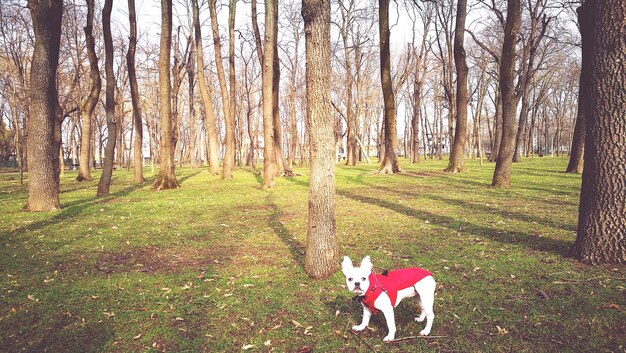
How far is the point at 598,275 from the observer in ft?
15.2

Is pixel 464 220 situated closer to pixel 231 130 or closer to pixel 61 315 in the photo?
pixel 61 315

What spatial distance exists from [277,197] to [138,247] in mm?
7137

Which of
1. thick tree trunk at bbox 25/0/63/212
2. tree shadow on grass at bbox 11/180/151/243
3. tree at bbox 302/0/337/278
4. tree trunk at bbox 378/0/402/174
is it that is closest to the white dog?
tree at bbox 302/0/337/278

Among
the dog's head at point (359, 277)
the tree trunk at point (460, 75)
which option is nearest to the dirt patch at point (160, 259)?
the dog's head at point (359, 277)

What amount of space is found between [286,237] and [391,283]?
14.9ft

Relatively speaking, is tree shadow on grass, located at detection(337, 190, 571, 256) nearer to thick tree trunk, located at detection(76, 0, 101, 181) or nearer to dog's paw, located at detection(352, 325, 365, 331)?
dog's paw, located at detection(352, 325, 365, 331)

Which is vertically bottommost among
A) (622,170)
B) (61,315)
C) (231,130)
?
(61,315)

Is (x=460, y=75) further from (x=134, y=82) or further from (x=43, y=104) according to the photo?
(x=43, y=104)

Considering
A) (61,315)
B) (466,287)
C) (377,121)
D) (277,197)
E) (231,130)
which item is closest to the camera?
(61,315)

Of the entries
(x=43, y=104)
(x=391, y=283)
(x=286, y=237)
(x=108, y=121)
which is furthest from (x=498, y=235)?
(x=108, y=121)

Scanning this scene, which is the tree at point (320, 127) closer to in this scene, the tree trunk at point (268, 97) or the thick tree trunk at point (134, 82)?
the tree trunk at point (268, 97)

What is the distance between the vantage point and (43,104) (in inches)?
388

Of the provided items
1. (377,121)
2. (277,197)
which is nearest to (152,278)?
(277,197)

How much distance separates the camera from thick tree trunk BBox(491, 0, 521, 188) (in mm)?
13211
